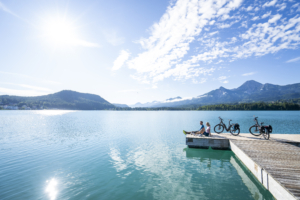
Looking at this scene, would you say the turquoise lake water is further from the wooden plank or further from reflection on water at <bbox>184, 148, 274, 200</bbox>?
the wooden plank

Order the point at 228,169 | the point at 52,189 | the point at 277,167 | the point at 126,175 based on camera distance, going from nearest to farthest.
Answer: the point at 277,167, the point at 52,189, the point at 126,175, the point at 228,169

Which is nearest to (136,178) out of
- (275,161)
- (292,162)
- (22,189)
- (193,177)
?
(193,177)

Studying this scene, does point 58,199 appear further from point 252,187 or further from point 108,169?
point 252,187

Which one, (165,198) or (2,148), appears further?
(2,148)

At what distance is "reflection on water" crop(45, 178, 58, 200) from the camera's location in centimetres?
Answer: 895

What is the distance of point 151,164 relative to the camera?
13992 millimetres

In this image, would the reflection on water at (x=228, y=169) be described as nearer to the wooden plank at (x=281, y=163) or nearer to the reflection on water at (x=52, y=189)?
the wooden plank at (x=281, y=163)

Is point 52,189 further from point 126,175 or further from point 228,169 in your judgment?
point 228,169

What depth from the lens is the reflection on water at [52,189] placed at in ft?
29.4

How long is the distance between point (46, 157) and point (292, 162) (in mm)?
22679

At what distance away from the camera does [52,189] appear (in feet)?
31.9

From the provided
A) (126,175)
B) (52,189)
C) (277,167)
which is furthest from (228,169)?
(52,189)

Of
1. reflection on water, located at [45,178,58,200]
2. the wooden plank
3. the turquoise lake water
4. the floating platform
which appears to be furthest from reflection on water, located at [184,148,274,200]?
reflection on water, located at [45,178,58,200]

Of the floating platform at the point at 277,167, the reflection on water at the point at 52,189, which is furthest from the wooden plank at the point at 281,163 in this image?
the reflection on water at the point at 52,189
